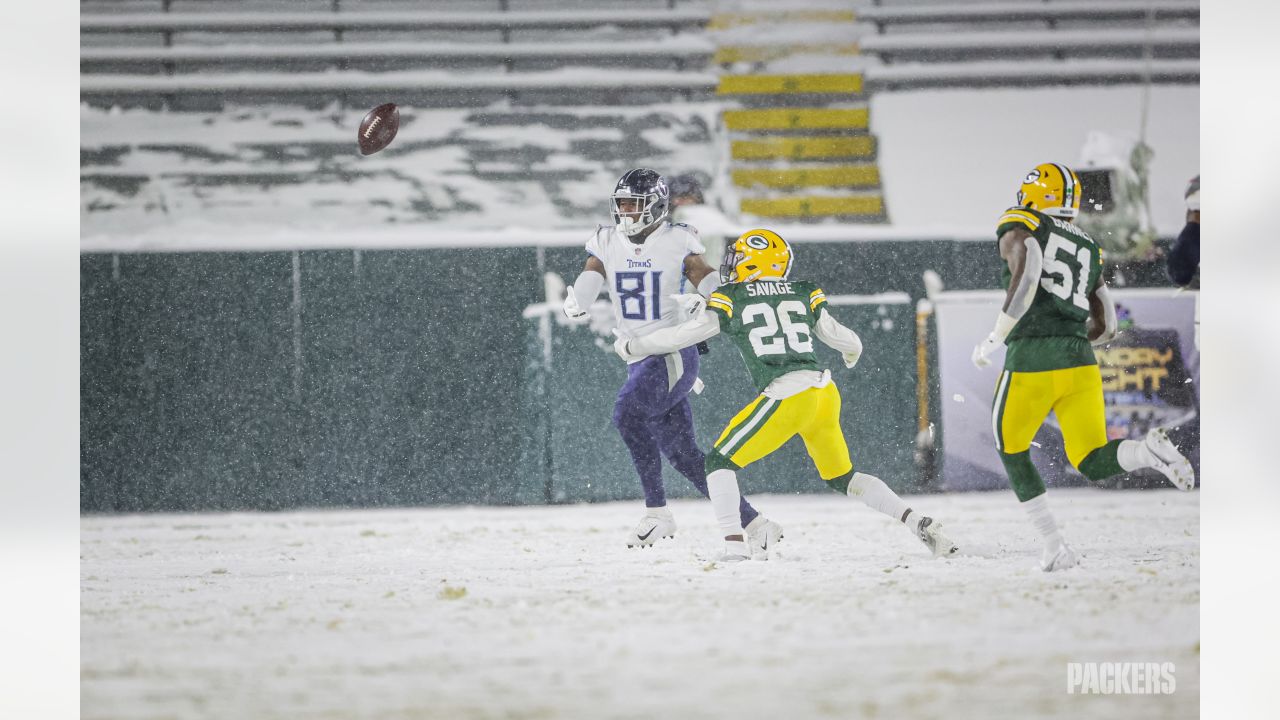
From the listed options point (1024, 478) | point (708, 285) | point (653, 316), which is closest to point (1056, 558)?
point (1024, 478)

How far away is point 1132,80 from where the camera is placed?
240 inches

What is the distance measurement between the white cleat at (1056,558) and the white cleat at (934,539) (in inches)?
10.1

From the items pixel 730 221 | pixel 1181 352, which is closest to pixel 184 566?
pixel 730 221

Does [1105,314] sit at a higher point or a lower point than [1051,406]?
higher

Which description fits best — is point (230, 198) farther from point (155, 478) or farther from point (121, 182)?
point (155, 478)

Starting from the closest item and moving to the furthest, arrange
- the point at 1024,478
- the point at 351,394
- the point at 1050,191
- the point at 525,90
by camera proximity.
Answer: the point at 1024,478
the point at 1050,191
the point at 351,394
the point at 525,90

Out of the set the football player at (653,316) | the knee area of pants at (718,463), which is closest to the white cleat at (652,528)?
the football player at (653,316)

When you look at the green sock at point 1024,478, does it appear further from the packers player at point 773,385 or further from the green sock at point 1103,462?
the packers player at point 773,385

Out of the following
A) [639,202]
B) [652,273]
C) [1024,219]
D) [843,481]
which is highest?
[639,202]

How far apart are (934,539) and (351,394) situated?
263 cm

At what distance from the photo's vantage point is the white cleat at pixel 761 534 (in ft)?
11.5

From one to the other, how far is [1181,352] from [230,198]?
14.4 ft

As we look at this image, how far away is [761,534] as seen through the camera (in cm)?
351

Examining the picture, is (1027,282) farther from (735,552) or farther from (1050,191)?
(735,552)
